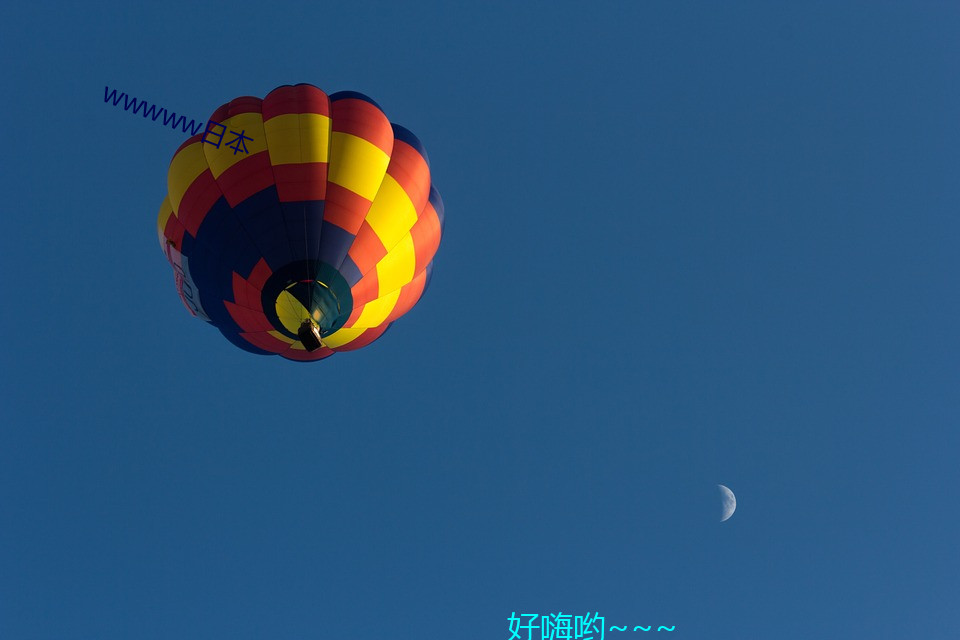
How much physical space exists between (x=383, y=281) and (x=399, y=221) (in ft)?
3.13

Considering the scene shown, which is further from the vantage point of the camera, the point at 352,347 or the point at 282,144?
the point at 352,347

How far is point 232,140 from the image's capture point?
11562 millimetres

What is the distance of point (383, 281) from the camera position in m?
12.0

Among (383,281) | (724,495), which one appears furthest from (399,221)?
(724,495)

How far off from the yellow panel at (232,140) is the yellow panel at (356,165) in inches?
41.6

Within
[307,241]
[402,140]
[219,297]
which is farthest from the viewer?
[402,140]

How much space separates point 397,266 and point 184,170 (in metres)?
3.52

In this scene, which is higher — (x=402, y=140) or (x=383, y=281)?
(x=402, y=140)

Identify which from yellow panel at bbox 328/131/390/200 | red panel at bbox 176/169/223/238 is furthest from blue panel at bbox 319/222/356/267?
red panel at bbox 176/169/223/238

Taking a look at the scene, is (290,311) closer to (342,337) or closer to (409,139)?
(342,337)

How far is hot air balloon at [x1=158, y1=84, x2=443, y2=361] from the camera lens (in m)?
11.0

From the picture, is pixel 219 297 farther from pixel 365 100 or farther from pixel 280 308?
pixel 365 100

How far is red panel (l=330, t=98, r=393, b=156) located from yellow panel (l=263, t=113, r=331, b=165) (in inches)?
13.9

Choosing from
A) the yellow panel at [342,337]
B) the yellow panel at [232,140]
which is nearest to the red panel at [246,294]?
the yellow panel at [342,337]
